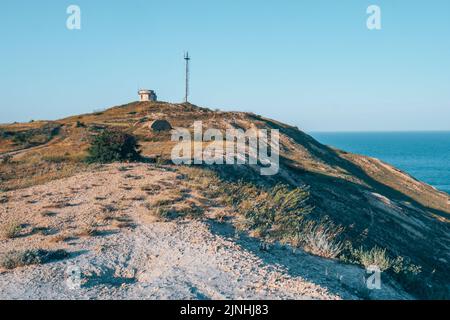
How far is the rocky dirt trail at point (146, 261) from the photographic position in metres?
10.1

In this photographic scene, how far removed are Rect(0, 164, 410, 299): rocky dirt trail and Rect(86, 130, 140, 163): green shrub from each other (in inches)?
314

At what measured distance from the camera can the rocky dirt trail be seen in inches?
397

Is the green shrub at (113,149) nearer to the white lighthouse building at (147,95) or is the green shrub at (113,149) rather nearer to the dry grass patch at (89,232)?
the dry grass patch at (89,232)

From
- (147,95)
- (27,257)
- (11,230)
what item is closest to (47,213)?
(11,230)

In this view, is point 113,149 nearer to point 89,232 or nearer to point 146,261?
point 89,232

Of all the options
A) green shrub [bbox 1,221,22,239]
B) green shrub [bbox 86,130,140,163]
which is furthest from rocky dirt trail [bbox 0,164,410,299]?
green shrub [bbox 86,130,140,163]

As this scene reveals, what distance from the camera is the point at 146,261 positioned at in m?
11.8

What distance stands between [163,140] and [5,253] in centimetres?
2984

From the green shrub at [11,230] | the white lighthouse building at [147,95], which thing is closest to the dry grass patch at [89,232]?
the green shrub at [11,230]

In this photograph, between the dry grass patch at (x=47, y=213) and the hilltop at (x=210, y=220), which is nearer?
the hilltop at (x=210, y=220)

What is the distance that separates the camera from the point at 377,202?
3488 centimetres

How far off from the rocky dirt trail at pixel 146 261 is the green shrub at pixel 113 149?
7.96m

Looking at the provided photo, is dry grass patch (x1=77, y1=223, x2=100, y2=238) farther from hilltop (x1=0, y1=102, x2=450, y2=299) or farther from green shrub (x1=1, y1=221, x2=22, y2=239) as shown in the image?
green shrub (x1=1, y1=221, x2=22, y2=239)

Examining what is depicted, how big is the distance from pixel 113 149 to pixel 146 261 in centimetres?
1455
